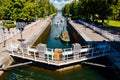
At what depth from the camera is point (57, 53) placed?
23.7 meters

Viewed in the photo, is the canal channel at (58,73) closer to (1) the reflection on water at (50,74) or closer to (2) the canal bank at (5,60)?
(1) the reflection on water at (50,74)

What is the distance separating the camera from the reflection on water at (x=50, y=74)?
75.0 ft

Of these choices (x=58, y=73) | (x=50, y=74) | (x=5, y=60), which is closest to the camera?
(x=50, y=74)

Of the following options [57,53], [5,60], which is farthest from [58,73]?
[5,60]

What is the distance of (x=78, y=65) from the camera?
25.4 meters

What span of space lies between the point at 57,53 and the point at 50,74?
2.37 m

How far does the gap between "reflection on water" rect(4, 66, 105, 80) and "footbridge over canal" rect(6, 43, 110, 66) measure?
3.66 feet

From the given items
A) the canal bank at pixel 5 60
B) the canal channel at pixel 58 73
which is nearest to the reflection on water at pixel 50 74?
the canal channel at pixel 58 73

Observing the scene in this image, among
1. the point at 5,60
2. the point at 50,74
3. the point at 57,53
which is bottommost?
the point at 50,74

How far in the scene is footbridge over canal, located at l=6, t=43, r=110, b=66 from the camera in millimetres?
23781

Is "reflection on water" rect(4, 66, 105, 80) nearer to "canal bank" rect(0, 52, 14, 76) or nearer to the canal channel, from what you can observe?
the canal channel

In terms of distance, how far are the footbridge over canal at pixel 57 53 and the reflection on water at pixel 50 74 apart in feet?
3.66

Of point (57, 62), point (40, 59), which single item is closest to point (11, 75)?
point (40, 59)

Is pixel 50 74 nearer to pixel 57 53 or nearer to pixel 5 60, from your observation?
pixel 57 53
